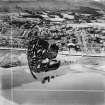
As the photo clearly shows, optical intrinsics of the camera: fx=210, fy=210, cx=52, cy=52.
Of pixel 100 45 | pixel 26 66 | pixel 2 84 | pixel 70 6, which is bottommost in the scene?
pixel 2 84

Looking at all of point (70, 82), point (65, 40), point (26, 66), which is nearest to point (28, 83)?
point (26, 66)

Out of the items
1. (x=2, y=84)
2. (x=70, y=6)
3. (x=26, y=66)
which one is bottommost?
(x=2, y=84)

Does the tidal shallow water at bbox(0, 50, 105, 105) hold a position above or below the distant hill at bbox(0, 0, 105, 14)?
below

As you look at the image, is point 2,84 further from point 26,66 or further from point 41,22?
point 41,22

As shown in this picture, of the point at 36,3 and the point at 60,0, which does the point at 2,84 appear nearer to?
the point at 36,3

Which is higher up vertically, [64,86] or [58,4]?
[58,4]

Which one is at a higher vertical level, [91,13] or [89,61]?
[91,13]

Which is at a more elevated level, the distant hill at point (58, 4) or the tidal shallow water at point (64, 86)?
the distant hill at point (58, 4)

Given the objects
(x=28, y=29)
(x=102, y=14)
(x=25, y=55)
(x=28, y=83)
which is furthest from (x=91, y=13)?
(x=28, y=83)

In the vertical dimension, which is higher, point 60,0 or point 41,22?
point 60,0
